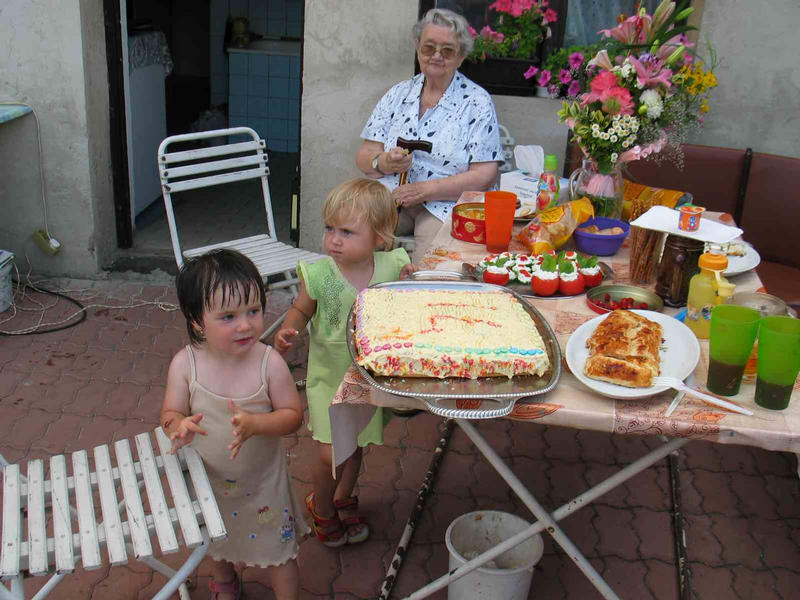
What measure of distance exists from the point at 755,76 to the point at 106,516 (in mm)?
4116

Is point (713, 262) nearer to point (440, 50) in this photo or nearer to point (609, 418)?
point (609, 418)

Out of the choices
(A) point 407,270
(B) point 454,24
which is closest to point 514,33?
(B) point 454,24

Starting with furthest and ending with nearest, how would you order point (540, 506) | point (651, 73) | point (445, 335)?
point (651, 73), point (540, 506), point (445, 335)

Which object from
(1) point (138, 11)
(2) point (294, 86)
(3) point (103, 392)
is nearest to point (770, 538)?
(3) point (103, 392)

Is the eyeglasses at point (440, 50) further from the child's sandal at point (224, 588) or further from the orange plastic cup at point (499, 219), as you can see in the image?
the child's sandal at point (224, 588)

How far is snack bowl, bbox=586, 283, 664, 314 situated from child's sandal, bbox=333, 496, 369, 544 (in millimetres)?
1159

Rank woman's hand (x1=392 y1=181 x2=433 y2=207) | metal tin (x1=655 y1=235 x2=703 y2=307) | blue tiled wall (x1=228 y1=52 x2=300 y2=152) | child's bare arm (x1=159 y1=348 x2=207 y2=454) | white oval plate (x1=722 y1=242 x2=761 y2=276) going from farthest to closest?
blue tiled wall (x1=228 y1=52 x2=300 y2=152) → woman's hand (x1=392 y1=181 x2=433 y2=207) → white oval plate (x1=722 y1=242 x2=761 y2=276) → metal tin (x1=655 y1=235 x2=703 y2=307) → child's bare arm (x1=159 y1=348 x2=207 y2=454)

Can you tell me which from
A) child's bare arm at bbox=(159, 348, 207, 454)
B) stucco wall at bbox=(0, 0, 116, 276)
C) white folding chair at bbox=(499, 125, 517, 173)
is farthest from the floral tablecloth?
stucco wall at bbox=(0, 0, 116, 276)

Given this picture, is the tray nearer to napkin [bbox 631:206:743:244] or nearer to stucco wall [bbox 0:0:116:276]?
napkin [bbox 631:206:743:244]

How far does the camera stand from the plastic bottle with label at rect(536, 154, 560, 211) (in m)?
3.02

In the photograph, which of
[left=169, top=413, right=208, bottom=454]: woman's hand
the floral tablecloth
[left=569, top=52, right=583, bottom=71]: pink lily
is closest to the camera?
the floral tablecloth

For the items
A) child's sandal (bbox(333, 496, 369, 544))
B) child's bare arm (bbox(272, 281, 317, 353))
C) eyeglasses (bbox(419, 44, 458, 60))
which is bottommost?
child's sandal (bbox(333, 496, 369, 544))

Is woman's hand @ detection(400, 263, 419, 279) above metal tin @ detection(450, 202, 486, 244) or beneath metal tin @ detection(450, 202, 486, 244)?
beneath

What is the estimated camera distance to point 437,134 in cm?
396
